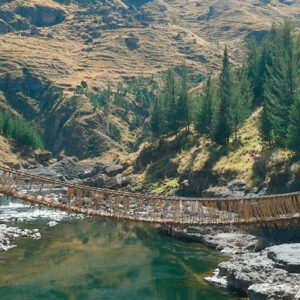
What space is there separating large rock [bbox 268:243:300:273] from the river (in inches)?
98.7

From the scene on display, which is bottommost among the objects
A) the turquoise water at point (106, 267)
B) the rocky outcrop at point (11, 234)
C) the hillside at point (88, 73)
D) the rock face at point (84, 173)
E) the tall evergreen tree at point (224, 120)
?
the turquoise water at point (106, 267)

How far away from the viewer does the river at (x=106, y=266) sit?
1914 cm

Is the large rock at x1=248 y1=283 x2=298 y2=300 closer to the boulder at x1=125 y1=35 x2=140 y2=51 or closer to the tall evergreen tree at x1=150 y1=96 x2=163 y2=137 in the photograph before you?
the tall evergreen tree at x1=150 y1=96 x2=163 y2=137

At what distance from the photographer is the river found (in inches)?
754

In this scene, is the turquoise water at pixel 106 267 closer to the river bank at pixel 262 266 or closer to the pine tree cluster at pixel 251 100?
the river bank at pixel 262 266

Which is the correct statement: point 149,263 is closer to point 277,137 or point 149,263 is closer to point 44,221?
point 44,221

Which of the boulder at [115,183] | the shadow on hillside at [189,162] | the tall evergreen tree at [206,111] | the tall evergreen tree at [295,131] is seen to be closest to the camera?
the tall evergreen tree at [295,131]

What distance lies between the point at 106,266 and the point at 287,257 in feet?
31.9

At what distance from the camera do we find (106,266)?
75.4ft

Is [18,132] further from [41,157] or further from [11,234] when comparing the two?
[11,234]

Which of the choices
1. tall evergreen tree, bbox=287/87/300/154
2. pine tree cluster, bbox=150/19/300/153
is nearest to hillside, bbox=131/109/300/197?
tall evergreen tree, bbox=287/87/300/154

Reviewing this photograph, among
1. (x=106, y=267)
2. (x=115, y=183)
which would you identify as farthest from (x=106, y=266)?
(x=115, y=183)

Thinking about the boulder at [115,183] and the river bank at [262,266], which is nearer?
the river bank at [262,266]

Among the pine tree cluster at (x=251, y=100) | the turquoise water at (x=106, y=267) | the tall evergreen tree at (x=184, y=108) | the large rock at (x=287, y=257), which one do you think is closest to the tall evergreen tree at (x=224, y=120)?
the pine tree cluster at (x=251, y=100)
